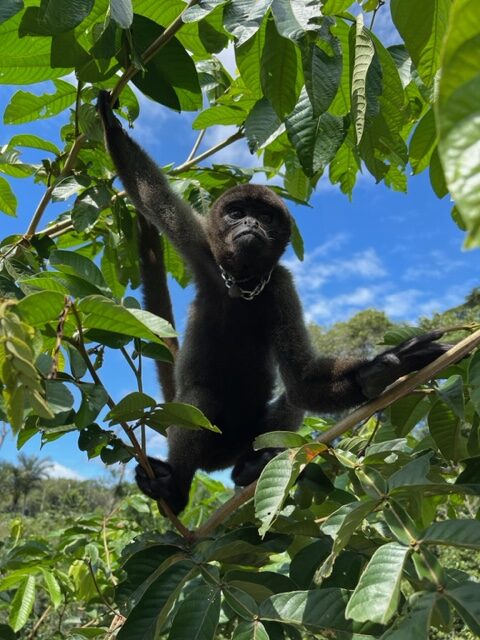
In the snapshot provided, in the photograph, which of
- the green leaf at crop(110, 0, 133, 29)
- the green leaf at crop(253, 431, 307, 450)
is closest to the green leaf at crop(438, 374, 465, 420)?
the green leaf at crop(253, 431, 307, 450)

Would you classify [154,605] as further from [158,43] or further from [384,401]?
[158,43]

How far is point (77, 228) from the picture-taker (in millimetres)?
2834

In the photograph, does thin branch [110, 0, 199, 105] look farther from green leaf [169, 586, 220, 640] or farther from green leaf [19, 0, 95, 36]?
green leaf [169, 586, 220, 640]

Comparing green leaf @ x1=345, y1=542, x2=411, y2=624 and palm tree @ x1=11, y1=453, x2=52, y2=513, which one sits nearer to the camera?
green leaf @ x1=345, y1=542, x2=411, y2=624

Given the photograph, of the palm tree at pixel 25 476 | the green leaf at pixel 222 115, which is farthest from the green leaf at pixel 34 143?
the palm tree at pixel 25 476

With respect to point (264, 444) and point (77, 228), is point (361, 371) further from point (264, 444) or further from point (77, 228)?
point (77, 228)

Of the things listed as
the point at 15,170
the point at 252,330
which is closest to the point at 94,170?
the point at 15,170

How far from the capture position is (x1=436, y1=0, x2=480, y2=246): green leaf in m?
0.51

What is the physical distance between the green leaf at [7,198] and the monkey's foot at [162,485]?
138 centimetres

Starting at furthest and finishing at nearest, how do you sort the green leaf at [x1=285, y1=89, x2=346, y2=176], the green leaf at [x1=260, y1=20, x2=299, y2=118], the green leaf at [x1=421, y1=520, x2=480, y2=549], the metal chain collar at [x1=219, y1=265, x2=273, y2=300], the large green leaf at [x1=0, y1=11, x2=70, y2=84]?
the metal chain collar at [x1=219, y1=265, x2=273, y2=300]
the large green leaf at [x1=0, y1=11, x2=70, y2=84]
the green leaf at [x1=285, y1=89, x2=346, y2=176]
the green leaf at [x1=260, y1=20, x2=299, y2=118]
the green leaf at [x1=421, y1=520, x2=480, y2=549]

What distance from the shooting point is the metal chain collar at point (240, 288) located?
3812mm

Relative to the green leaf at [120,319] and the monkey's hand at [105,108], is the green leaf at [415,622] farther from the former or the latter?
the monkey's hand at [105,108]

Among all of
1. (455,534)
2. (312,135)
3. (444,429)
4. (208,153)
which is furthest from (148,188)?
(455,534)

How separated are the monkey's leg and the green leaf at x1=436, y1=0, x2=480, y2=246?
296cm
